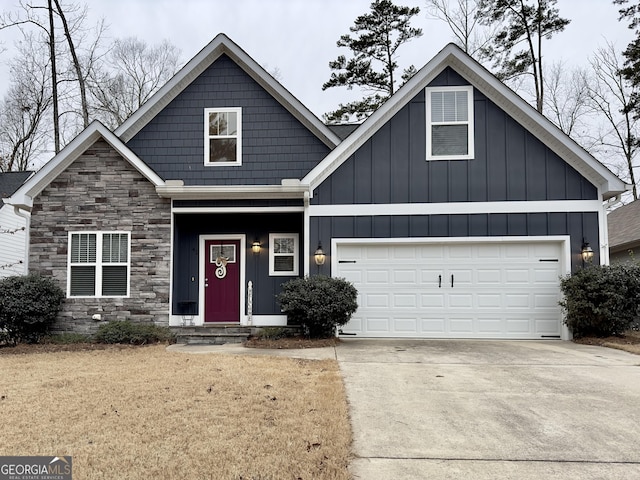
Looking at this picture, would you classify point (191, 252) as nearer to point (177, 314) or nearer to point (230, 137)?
point (177, 314)

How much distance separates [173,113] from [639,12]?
1737 cm

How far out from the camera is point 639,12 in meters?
18.2

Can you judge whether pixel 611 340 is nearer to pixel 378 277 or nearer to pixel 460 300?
pixel 460 300

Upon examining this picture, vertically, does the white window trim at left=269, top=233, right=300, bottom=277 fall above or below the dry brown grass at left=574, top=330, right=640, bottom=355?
above

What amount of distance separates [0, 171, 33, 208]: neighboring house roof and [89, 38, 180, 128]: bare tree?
22.1ft

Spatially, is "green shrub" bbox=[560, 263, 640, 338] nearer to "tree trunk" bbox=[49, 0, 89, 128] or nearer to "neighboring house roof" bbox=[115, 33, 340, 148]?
"neighboring house roof" bbox=[115, 33, 340, 148]

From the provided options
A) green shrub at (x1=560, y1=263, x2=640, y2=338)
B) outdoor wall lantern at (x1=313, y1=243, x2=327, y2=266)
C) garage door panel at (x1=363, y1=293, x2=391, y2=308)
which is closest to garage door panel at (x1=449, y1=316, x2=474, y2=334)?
garage door panel at (x1=363, y1=293, x2=391, y2=308)

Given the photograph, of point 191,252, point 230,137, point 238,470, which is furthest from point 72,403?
point 230,137

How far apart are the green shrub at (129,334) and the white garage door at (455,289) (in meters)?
3.68

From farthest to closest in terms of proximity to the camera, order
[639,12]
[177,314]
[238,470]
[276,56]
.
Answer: [276,56]
[639,12]
[177,314]
[238,470]

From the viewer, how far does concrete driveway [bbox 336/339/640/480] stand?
3447mm

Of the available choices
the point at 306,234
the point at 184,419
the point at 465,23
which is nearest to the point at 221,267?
the point at 306,234

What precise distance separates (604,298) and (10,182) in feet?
57.8

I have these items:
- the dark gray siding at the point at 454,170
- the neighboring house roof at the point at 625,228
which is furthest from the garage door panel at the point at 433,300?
the neighboring house roof at the point at 625,228
